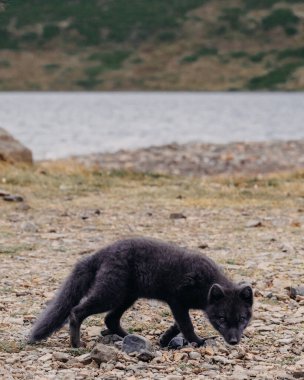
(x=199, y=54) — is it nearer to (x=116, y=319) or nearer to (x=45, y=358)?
(x=116, y=319)

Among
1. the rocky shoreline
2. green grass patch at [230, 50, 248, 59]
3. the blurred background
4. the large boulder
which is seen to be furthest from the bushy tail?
green grass patch at [230, 50, 248, 59]

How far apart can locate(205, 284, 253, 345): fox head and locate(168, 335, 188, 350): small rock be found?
382 mm

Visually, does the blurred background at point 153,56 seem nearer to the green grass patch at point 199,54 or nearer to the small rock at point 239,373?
the green grass patch at point 199,54

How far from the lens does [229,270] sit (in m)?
12.5

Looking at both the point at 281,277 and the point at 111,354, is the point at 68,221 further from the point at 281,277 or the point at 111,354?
the point at 111,354

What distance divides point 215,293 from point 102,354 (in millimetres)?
1313

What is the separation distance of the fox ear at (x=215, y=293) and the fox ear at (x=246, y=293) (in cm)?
19

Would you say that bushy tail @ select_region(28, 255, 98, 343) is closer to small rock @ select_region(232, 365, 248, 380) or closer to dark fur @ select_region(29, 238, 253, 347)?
dark fur @ select_region(29, 238, 253, 347)

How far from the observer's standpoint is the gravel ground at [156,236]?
8.32 m

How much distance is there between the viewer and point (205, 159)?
114 ft

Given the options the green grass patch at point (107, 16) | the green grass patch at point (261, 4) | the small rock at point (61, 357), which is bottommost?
the green grass patch at point (107, 16)

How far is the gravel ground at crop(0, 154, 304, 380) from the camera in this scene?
832cm

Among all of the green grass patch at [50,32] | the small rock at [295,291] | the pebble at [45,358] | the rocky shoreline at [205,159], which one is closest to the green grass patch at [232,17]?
the green grass patch at [50,32]

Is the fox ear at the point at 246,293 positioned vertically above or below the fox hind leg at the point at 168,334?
above
